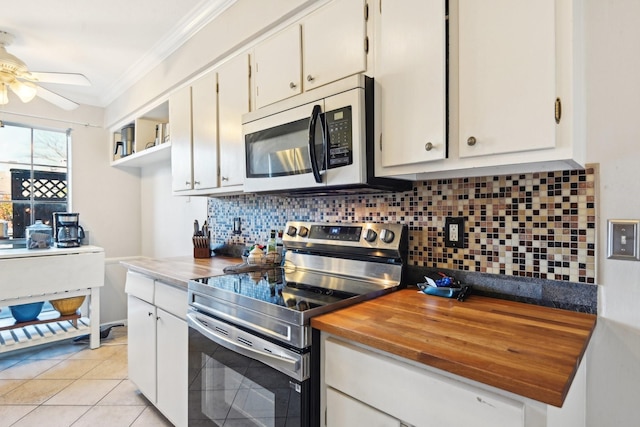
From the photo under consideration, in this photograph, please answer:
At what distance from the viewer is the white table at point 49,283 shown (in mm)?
2805

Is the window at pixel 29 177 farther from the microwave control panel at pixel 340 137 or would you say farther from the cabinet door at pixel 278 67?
the microwave control panel at pixel 340 137

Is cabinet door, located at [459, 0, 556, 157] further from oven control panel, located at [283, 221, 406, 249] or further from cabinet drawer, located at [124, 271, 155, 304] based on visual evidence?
cabinet drawer, located at [124, 271, 155, 304]

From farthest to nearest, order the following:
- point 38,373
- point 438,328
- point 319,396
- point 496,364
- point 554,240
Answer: point 38,373
point 554,240
point 319,396
point 438,328
point 496,364

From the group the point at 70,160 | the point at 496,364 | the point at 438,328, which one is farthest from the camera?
the point at 70,160

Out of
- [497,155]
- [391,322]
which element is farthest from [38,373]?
[497,155]

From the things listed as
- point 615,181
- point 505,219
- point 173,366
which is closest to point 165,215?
point 173,366

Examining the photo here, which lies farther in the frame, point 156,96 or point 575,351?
point 156,96

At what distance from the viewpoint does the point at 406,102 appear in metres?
1.24

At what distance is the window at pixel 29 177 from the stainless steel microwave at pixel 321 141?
10.0 ft

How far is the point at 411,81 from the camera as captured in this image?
122 centimetres

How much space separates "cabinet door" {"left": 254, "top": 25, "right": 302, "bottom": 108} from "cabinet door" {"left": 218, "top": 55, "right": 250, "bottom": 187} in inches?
5.3

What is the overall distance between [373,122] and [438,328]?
30.5 inches

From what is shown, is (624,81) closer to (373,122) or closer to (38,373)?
(373,122)

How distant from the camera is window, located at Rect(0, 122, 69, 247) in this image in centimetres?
336
